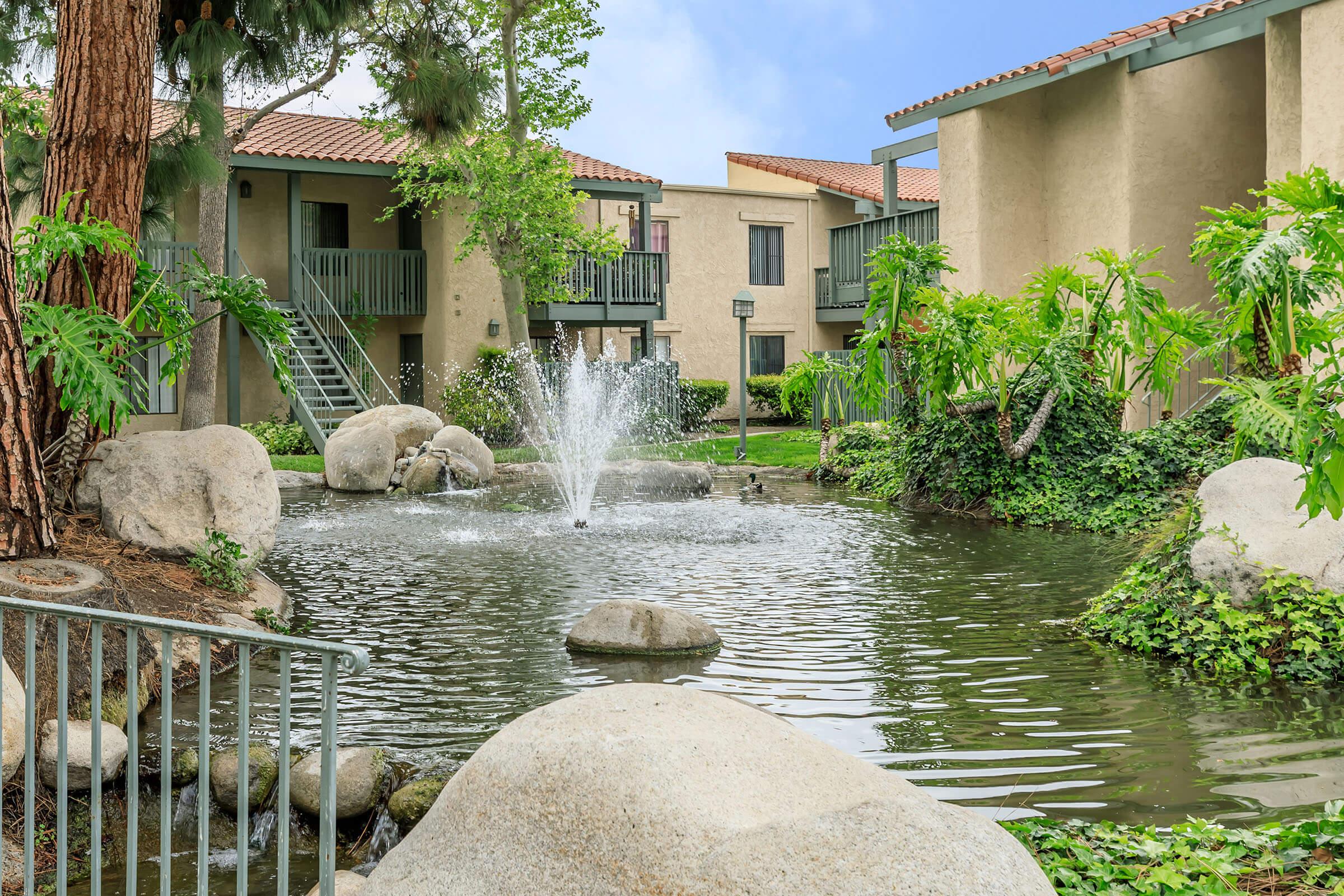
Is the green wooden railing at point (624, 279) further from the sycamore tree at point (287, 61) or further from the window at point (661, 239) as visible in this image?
the sycamore tree at point (287, 61)

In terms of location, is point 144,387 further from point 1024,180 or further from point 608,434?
point 1024,180

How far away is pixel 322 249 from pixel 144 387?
52.1ft

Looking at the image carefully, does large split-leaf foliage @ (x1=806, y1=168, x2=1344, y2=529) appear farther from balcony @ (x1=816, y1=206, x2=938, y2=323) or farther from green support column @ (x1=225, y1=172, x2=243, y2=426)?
green support column @ (x1=225, y1=172, x2=243, y2=426)

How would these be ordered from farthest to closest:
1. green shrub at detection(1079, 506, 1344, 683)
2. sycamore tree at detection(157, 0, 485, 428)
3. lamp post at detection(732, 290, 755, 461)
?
1. lamp post at detection(732, 290, 755, 461)
2. sycamore tree at detection(157, 0, 485, 428)
3. green shrub at detection(1079, 506, 1344, 683)

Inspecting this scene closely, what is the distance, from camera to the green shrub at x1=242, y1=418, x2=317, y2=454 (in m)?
21.3

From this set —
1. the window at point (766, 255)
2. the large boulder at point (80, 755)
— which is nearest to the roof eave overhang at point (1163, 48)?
the window at point (766, 255)

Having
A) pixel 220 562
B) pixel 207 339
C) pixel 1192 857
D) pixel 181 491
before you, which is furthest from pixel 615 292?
pixel 1192 857

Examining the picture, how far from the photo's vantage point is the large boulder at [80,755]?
5.26 m

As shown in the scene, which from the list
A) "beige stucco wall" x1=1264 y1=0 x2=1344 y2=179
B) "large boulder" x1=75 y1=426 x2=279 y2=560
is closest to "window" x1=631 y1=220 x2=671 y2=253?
"beige stucco wall" x1=1264 y1=0 x2=1344 y2=179

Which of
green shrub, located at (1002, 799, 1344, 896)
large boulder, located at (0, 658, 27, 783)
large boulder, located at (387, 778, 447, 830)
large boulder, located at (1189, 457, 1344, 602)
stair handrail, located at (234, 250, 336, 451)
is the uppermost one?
stair handrail, located at (234, 250, 336, 451)

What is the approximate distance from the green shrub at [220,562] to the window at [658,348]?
19.8 meters

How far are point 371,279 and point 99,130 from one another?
1611 centimetres

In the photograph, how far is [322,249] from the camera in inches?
Answer: 920

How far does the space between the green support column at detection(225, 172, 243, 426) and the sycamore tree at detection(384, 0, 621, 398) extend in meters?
2.94
